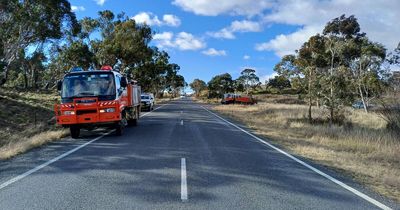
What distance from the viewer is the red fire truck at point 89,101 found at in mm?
16062

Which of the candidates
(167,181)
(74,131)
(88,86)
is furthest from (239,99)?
(167,181)

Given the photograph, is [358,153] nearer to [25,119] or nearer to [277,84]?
[25,119]

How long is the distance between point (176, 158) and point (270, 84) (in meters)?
127

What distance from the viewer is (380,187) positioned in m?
8.67

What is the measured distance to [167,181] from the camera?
841 cm

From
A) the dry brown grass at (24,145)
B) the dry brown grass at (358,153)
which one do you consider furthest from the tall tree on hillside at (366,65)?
the dry brown grass at (24,145)

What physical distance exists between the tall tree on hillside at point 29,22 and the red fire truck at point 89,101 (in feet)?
51.1

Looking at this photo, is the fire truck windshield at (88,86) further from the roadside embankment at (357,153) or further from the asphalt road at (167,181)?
the roadside embankment at (357,153)

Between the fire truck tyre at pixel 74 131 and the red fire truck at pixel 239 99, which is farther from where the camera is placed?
the red fire truck at pixel 239 99

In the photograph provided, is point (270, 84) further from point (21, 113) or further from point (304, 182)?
point (304, 182)

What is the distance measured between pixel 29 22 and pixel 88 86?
17.7 meters

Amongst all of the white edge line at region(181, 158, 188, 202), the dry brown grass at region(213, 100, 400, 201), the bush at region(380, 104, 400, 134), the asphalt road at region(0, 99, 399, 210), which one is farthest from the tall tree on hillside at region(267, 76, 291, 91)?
the white edge line at region(181, 158, 188, 202)

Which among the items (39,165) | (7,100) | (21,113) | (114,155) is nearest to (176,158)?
(114,155)

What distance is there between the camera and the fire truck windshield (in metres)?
16.4
